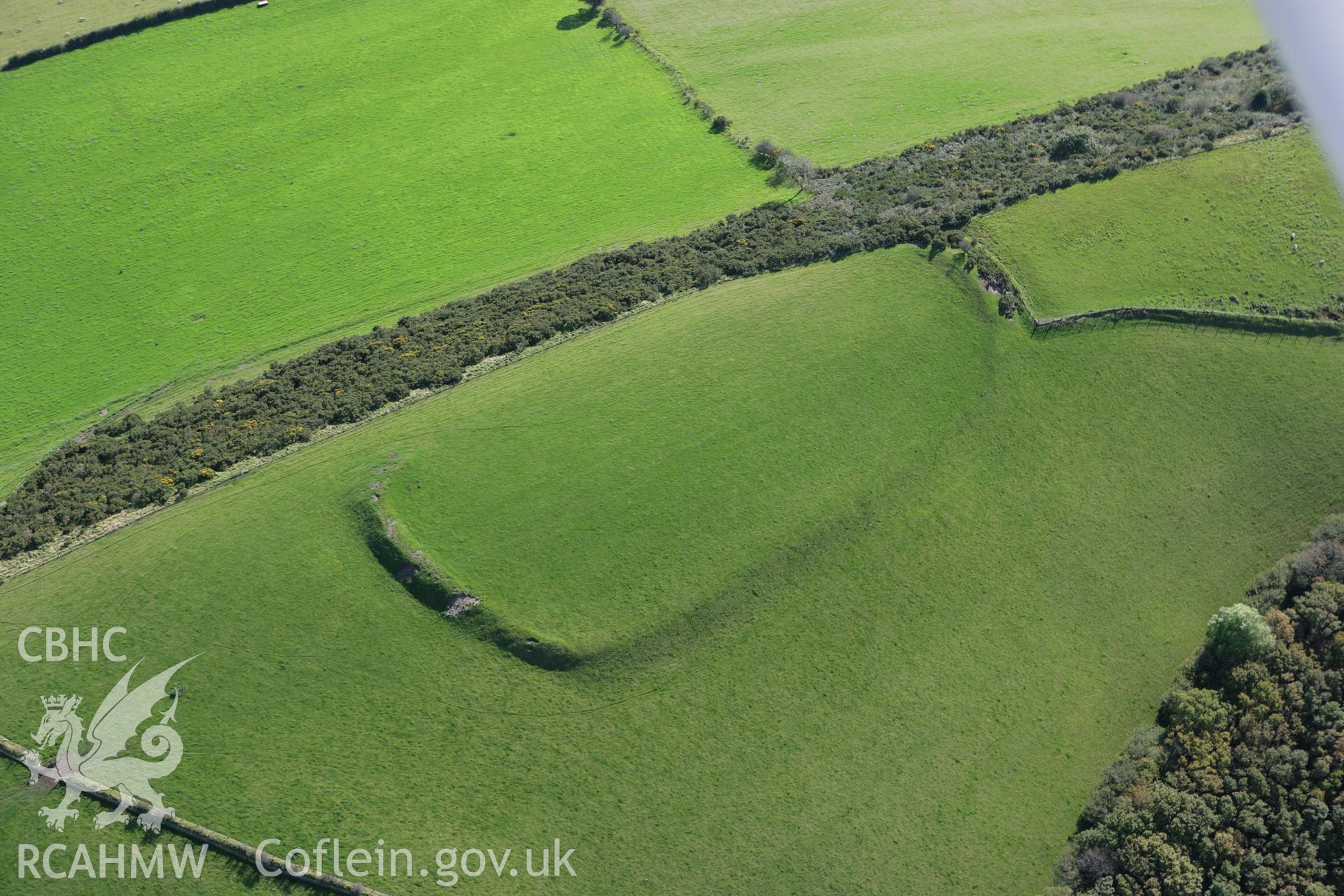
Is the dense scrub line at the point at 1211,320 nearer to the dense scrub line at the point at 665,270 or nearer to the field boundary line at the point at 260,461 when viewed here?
the dense scrub line at the point at 665,270

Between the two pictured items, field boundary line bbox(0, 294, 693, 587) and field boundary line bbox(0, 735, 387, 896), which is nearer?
field boundary line bbox(0, 735, 387, 896)

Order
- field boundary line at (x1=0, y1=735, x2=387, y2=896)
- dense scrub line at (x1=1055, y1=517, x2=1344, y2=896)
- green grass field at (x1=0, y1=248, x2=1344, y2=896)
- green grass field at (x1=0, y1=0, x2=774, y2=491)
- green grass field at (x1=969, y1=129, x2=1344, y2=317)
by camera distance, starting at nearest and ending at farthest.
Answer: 1. dense scrub line at (x1=1055, y1=517, x2=1344, y2=896)
2. field boundary line at (x1=0, y1=735, x2=387, y2=896)
3. green grass field at (x1=0, y1=248, x2=1344, y2=896)
4. green grass field at (x1=969, y1=129, x2=1344, y2=317)
5. green grass field at (x1=0, y1=0, x2=774, y2=491)

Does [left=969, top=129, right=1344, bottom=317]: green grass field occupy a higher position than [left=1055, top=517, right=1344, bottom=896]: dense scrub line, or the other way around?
[left=969, top=129, right=1344, bottom=317]: green grass field

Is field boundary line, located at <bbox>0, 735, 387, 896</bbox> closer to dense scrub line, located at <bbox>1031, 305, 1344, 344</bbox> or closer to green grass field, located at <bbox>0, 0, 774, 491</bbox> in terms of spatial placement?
green grass field, located at <bbox>0, 0, 774, 491</bbox>

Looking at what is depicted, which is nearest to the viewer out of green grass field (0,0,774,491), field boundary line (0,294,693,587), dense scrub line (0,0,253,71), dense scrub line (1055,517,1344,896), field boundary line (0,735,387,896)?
dense scrub line (1055,517,1344,896)

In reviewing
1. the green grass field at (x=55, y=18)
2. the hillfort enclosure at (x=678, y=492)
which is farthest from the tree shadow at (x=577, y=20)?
the green grass field at (x=55, y=18)

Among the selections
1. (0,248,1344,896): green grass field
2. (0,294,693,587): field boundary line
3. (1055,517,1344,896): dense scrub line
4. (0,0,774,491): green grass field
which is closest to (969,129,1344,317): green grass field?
(0,248,1344,896): green grass field

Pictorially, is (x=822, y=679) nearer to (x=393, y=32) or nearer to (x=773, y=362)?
(x=773, y=362)

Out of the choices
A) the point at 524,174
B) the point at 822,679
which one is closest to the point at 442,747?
the point at 822,679

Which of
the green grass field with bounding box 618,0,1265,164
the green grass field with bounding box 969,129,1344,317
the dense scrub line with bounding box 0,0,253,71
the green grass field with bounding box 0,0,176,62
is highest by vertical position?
the green grass field with bounding box 0,0,176,62
